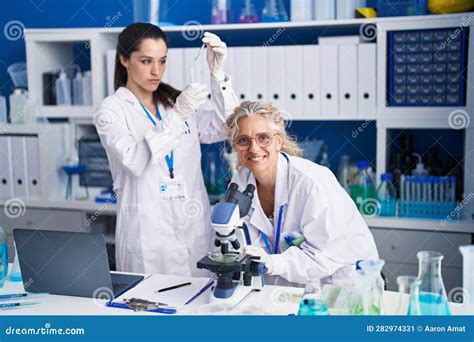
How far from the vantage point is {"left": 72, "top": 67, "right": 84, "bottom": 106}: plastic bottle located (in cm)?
342

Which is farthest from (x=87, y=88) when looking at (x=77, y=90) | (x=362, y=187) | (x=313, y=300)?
(x=313, y=300)

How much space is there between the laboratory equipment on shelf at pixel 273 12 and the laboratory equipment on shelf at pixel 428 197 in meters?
1.00

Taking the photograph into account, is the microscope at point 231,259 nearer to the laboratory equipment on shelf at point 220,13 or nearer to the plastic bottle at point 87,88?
the laboratory equipment on shelf at point 220,13

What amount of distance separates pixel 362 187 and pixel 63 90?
1715 millimetres

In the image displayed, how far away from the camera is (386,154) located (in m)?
2.98

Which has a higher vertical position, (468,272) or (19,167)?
(19,167)

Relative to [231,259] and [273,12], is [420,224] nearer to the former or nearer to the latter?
[273,12]

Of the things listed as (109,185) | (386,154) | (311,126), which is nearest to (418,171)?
(386,154)

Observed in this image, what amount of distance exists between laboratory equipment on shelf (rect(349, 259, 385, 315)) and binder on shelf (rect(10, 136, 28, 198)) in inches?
95.7

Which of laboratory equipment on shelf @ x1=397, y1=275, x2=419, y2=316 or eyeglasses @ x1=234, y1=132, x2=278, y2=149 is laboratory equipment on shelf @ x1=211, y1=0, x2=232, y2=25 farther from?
laboratory equipment on shelf @ x1=397, y1=275, x2=419, y2=316

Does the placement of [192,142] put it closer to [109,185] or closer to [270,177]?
[270,177]

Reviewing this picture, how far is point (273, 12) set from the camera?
10.1 feet

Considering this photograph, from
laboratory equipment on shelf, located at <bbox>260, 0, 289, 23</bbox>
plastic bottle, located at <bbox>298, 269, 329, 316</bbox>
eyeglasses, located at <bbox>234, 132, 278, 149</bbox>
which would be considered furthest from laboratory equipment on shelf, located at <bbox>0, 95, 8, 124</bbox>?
plastic bottle, located at <bbox>298, 269, 329, 316</bbox>
